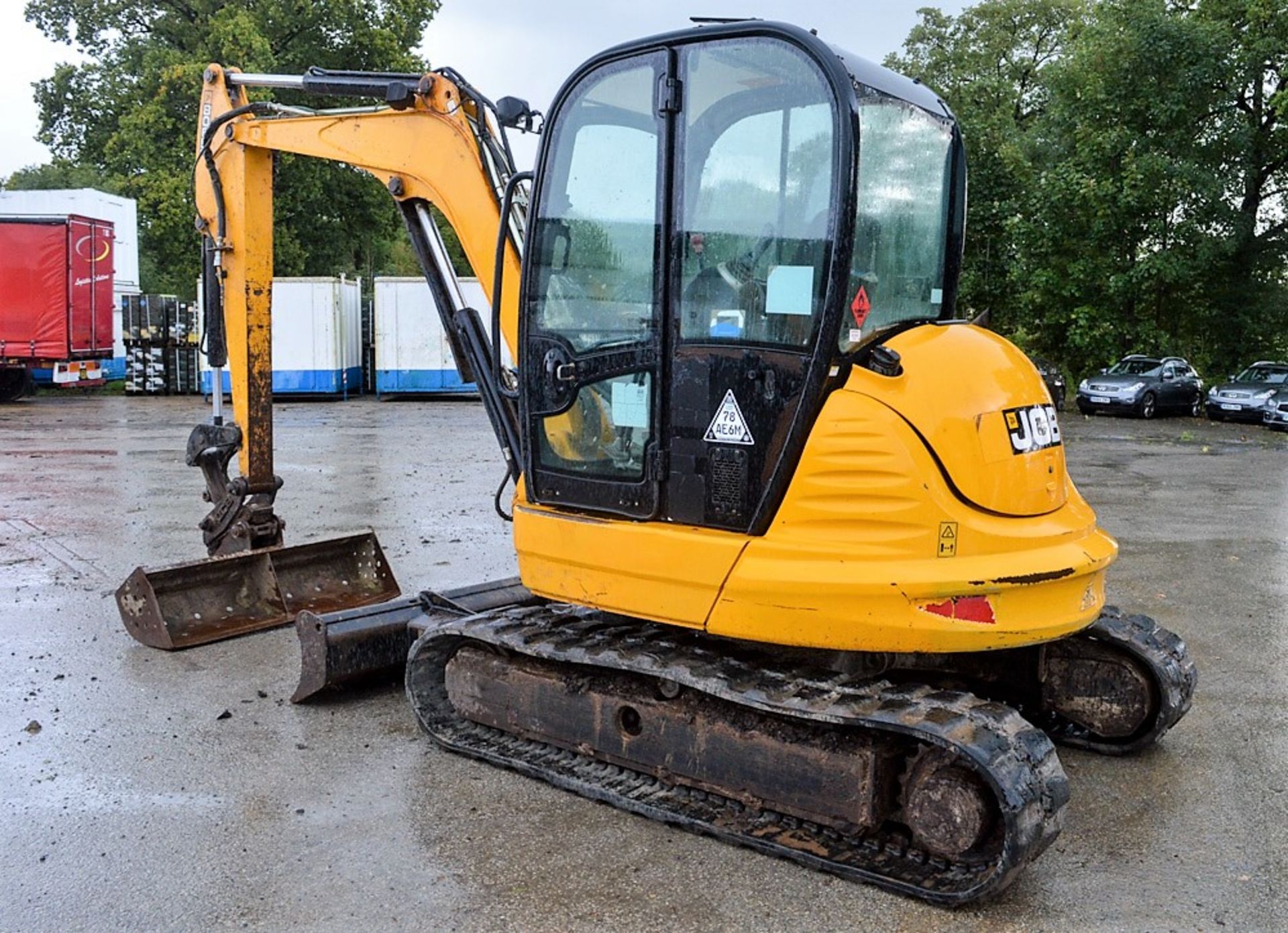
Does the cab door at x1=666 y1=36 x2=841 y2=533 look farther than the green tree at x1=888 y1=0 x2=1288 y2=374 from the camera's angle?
No

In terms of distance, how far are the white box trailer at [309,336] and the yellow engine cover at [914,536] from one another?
22.9 metres

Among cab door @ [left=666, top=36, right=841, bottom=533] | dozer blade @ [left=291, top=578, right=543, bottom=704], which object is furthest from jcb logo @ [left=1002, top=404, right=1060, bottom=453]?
dozer blade @ [left=291, top=578, right=543, bottom=704]

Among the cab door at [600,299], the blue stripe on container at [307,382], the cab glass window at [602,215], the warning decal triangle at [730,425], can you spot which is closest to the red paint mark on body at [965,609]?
the warning decal triangle at [730,425]

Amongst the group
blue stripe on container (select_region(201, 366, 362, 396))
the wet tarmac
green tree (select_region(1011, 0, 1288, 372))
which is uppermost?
green tree (select_region(1011, 0, 1288, 372))

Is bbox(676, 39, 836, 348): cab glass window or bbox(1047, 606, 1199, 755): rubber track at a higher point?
bbox(676, 39, 836, 348): cab glass window

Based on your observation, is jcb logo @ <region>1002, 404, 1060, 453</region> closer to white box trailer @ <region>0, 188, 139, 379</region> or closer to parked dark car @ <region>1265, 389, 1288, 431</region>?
parked dark car @ <region>1265, 389, 1288, 431</region>

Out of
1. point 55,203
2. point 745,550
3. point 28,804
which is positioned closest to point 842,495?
point 745,550

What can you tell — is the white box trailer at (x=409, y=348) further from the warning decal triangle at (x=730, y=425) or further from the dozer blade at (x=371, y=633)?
the warning decal triangle at (x=730, y=425)

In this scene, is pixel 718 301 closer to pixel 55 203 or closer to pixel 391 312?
pixel 391 312

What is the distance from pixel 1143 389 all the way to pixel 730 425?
82.5ft

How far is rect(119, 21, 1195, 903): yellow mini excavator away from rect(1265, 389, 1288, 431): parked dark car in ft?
72.0

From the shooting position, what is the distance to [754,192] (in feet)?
13.9

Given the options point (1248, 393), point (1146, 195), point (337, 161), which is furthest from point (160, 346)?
point (1248, 393)

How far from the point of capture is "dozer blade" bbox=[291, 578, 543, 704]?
18.4 feet
